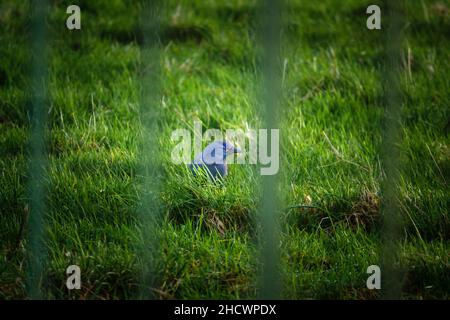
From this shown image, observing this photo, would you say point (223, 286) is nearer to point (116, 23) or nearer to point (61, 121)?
point (61, 121)

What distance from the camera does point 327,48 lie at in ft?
12.3

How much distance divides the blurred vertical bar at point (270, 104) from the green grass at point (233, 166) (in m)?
0.43

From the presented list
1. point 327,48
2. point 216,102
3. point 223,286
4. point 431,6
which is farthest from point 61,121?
point 431,6

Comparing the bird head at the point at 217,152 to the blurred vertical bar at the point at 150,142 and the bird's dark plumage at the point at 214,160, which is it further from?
the blurred vertical bar at the point at 150,142

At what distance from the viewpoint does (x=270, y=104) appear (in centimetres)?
157

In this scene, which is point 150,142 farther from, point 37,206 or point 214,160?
point 214,160

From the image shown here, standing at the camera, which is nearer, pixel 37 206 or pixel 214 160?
pixel 37 206

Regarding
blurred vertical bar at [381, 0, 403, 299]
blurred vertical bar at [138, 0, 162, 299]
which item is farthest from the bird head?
blurred vertical bar at [381, 0, 403, 299]

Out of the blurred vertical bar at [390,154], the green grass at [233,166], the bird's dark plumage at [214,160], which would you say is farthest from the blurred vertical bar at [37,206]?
the blurred vertical bar at [390,154]

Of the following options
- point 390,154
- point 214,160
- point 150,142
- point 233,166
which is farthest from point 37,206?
point 390,154

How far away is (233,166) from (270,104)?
1161 mm

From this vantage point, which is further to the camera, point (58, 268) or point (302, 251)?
point (302, 251)

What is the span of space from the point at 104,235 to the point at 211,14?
221cm
